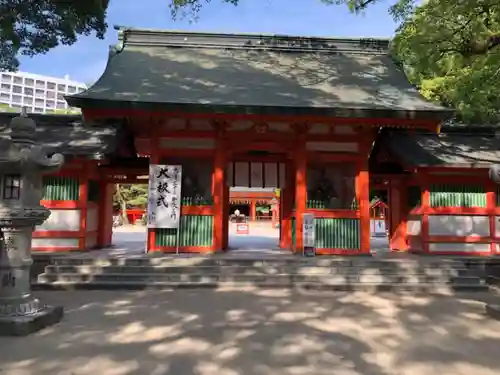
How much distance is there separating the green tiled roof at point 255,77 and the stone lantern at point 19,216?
4.02 m

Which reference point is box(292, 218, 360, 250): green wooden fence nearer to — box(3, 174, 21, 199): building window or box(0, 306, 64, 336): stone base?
box(0, 306, 64, 336): stone base

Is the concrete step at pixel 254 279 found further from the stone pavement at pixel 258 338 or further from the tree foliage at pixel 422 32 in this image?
the tree foliage at pixel 422 32

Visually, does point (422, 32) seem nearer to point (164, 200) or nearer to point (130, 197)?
point (164, 200)

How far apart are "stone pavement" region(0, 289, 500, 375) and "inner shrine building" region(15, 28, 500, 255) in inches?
139

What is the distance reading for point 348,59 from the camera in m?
13.8

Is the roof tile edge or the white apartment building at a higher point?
the white apartment building

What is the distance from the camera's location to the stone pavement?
430 centimetres

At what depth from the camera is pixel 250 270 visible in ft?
30.1

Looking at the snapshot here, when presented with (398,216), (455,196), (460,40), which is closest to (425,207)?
(455,196)

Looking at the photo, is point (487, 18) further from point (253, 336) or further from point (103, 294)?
point (103, 294)

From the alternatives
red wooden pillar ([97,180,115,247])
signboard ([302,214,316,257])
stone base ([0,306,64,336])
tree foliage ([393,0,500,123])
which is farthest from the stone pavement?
tree foliage ([393,0,500,123])

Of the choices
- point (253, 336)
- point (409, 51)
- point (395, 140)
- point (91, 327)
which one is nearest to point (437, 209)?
point (395, 140)

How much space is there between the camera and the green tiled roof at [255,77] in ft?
33.3

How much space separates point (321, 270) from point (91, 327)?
4.98m
